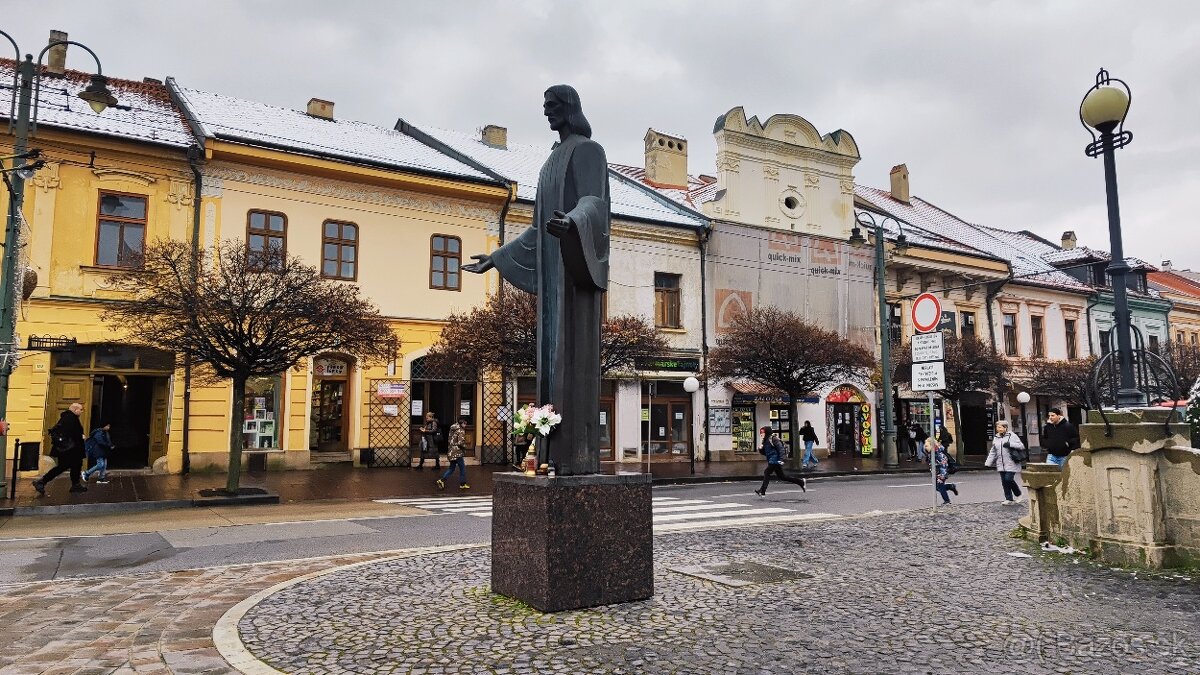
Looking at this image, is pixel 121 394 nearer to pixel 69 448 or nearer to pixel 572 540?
pixel 69 448

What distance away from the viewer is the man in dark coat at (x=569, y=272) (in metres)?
5.70

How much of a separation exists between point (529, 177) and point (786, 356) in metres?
11.7

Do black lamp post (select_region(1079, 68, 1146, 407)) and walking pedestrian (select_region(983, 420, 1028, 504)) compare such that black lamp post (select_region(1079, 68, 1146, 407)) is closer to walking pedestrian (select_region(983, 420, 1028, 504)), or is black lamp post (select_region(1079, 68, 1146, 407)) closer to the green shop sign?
walking pedestrian (select_region(983, 420, 1028, 504))

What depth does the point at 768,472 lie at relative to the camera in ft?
53.3

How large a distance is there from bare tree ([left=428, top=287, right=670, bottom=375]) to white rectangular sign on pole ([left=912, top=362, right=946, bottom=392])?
10.5m

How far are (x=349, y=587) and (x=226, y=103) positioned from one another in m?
24.0

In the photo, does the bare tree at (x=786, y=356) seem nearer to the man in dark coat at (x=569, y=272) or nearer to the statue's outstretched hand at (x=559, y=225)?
the man in dark coat at (x=569, y=272)

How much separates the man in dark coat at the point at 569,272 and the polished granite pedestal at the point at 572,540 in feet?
0.86

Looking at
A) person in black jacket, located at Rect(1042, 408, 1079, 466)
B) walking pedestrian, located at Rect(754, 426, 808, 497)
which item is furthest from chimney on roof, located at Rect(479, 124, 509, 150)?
person in black jacket, located at Rect(1042, 408, 1079, 466)

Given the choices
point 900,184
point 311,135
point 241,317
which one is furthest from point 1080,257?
point 241,317

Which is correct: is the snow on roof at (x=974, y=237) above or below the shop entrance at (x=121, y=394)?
above

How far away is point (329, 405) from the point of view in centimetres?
2333

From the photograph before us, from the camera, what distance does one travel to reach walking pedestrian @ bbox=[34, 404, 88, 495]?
50.9 feet

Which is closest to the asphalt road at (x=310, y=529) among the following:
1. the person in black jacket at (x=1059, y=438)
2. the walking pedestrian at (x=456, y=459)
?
the walking pedestrian at (x=456, y=459)
